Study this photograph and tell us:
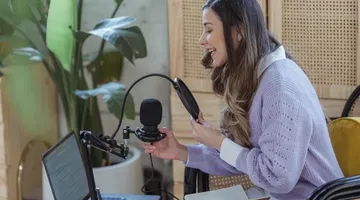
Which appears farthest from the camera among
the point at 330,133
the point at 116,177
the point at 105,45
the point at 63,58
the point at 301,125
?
the point at 105,45

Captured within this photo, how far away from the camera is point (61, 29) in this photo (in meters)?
2.22

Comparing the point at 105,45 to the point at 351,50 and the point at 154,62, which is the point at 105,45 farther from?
the point at 351,50

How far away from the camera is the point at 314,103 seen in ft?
5.41

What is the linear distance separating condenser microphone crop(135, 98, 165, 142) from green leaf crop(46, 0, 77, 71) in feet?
2.31

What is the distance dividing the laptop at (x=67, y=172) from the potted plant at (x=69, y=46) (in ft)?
1.79

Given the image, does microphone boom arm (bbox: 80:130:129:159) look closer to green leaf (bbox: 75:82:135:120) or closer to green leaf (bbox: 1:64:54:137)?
green leaf (bbox: 75:82:135:120)

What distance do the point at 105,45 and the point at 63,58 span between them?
0.45 metres

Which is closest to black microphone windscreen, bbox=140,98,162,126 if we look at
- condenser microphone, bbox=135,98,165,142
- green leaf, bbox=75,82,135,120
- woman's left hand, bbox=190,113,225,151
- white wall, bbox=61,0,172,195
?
condenser microphone, bbox=135,98,165,142

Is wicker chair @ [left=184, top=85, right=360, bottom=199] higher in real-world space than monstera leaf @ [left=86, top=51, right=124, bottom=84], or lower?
lower

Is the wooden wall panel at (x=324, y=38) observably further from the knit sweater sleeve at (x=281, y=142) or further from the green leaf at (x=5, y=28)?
the green leaf at (x=5, y=28)

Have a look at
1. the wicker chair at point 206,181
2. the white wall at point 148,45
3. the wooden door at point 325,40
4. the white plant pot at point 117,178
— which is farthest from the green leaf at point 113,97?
the wooden door at point 325,40

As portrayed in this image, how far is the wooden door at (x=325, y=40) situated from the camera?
211cm

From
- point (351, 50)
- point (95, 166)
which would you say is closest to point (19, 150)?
point (95, 166)

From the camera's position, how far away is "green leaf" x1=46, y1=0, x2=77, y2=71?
2211 millimetres
